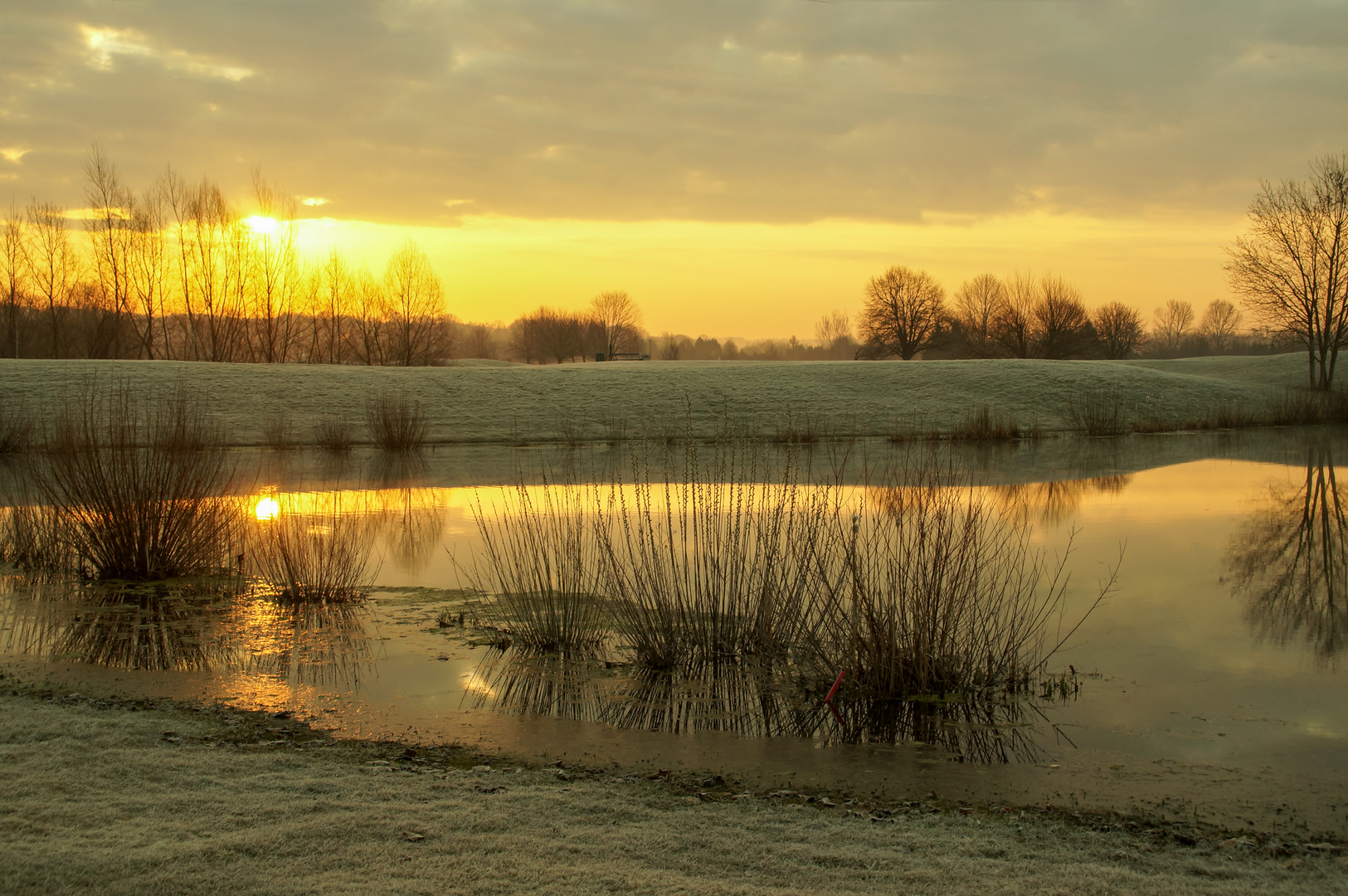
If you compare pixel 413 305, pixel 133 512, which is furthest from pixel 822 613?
pixel 413 305

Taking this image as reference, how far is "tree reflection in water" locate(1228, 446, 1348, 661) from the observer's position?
775 centimetres

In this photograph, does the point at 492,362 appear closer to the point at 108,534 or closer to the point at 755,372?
the point at 755,372

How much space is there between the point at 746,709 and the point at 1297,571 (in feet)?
24.6

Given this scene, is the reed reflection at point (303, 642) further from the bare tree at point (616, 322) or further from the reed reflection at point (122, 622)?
the bare tree at point (616, 322)

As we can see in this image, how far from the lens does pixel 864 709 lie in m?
5.91

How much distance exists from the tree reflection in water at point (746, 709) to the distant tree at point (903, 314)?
240 ft

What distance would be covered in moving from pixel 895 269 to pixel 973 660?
75728 millimetres

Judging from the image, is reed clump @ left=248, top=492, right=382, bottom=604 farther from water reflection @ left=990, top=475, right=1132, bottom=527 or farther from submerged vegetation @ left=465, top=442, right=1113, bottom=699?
water reflection @ left=990, top=475, right=1132, bottom=527

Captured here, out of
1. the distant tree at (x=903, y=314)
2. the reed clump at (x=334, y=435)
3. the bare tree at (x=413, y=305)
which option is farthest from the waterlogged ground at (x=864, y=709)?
the distant tree at (x=903, y=314)

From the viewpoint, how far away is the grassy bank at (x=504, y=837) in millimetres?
3383

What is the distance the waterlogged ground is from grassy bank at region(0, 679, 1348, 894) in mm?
491

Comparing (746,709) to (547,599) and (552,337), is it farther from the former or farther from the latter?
(552,337)

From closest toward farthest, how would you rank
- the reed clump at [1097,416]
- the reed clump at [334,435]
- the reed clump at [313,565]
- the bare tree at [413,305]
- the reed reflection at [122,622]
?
the reed reflection at [122,622] < the reed clump at [313,565] < the reed clump at [334,435] < the reed clump at [1097,416] < the bare tree at [413,305]

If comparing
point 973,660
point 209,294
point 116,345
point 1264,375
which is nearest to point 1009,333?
point 1264,375
